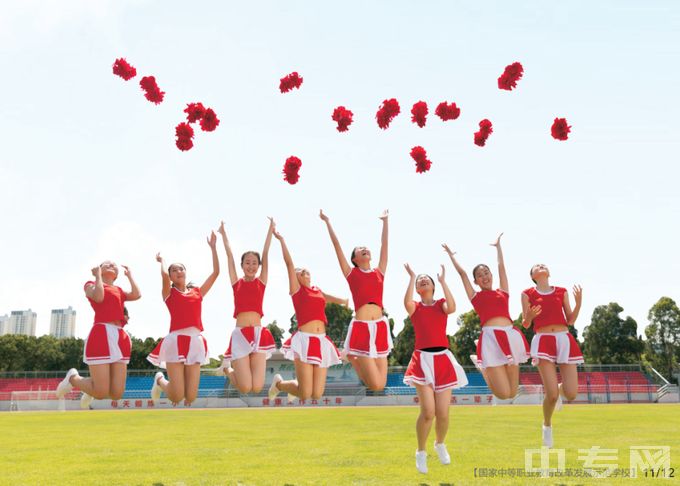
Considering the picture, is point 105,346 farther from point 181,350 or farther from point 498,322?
point 498,322

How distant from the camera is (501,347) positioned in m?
9.74

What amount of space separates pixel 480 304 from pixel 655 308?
6687 centimetres

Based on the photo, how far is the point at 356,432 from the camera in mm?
21031

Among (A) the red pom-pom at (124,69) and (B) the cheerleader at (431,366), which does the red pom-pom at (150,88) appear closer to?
(A) the red pom-pom at (124,69)

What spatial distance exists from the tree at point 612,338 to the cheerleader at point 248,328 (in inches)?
2411

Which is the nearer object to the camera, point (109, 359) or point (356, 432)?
point (109, 359)

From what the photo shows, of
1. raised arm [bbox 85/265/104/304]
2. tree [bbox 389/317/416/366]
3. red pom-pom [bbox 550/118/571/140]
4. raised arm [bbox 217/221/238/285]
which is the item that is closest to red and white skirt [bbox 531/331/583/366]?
red pom-pom [bbox 550/118/571/140]

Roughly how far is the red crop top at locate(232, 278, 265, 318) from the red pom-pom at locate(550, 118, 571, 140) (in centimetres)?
561

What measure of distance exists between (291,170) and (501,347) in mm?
4473

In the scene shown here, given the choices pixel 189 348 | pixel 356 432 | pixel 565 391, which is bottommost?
pixel 356 432

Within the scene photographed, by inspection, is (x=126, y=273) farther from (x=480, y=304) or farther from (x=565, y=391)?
(x=565, y=391)

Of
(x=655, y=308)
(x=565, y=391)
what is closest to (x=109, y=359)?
(x=565, y=391)

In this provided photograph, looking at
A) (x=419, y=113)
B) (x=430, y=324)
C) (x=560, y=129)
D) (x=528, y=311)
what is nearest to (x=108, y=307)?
(x=430, y=324)

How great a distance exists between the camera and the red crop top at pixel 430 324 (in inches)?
381
